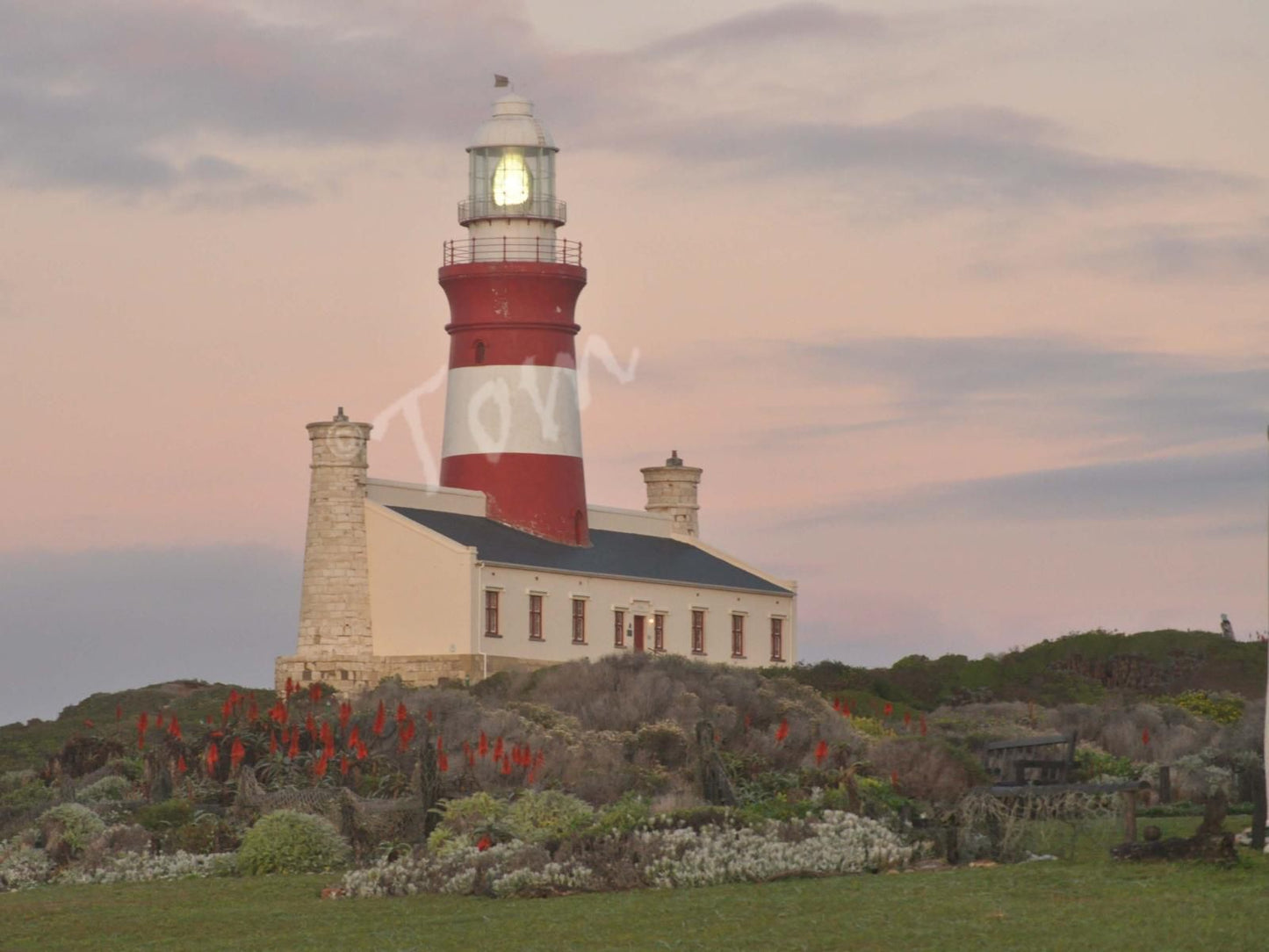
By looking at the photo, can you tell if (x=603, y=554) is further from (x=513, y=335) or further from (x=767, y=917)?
(x=767, y=917)

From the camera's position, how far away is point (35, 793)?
97.5ft

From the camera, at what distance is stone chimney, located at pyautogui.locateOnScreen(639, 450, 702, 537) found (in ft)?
193

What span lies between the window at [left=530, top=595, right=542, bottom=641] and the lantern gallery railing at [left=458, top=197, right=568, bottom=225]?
361 inches

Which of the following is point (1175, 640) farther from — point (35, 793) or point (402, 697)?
point (35, 793)

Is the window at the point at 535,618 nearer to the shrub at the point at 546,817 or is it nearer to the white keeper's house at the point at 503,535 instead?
the white keeper's house at the point at 503,535

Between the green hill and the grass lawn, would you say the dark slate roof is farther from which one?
the grass lawn

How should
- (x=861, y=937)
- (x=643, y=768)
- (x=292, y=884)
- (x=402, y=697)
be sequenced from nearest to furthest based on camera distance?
(x=861, y=937), (x=292, y=884), (x=643, y=768), (x=402, y=697)

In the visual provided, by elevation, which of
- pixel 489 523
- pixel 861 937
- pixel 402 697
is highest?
pixel 489 523

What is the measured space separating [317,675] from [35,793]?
676 inches

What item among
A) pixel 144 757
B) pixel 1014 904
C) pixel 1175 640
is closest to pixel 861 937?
pixel 1014 904

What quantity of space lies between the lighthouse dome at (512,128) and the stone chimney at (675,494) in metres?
10.9

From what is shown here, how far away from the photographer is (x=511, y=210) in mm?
51188

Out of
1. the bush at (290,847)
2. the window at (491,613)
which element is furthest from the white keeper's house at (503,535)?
the bush at (290,847)

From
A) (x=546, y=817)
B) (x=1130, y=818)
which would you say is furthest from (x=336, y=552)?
(x=1130, y=818)
